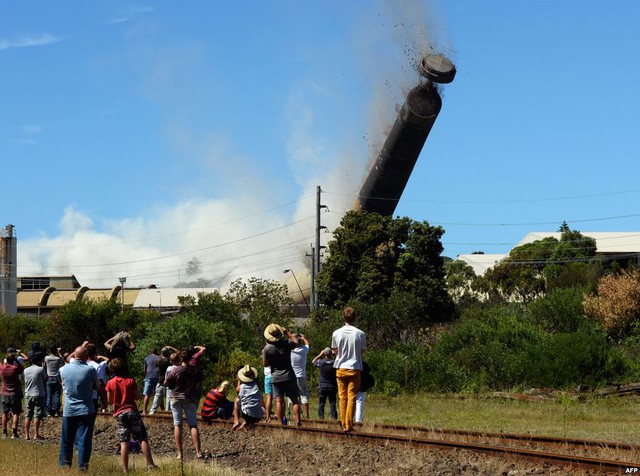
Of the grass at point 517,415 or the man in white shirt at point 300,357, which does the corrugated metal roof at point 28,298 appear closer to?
the grass at point 517,415

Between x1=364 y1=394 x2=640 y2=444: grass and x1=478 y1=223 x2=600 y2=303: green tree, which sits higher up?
x1=478 y1=223 x2=600 y2=303: green tree

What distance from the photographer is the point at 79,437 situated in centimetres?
1263

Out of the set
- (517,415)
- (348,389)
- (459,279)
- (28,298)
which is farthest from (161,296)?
(348,389)

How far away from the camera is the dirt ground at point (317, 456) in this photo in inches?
480

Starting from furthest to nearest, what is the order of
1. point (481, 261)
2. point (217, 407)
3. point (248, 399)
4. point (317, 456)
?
point (481, 261) < point (217, 407) < point (248, 399) < point (317, 456)

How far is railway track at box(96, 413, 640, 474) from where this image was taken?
1155 centimetres

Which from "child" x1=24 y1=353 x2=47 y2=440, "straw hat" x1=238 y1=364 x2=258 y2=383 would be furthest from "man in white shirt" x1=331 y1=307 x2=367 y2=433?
"child" x1=24 y1=353 x2=47 y2=440

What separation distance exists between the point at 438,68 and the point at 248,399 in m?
29.1

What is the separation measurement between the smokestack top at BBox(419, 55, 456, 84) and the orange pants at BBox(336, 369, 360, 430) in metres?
30.5

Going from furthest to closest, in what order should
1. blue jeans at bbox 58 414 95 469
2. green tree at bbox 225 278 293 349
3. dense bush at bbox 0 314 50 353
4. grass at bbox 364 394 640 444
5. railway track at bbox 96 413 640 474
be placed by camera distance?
dense bush at bbox 0 314 50 353 < green tree at bbox 225 278 293 349 < grass at bbox 364 394 640 444 < blue jeans at bbox 58 414 95 469 < railway track at bbox 96 413 640 474

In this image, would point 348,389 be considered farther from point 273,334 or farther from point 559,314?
point 559,314

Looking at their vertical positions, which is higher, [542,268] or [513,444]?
[542,268]

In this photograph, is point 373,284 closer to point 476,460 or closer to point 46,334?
point 46,334

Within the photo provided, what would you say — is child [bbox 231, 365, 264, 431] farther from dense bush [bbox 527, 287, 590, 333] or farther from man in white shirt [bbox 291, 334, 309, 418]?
dense bush [bbox 527, 287, 590, 333]
